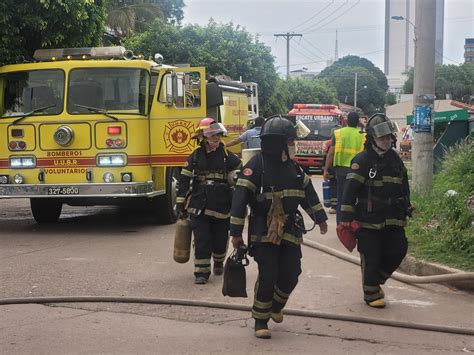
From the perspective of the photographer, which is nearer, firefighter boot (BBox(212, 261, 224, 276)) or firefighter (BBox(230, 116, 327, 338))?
firefighter (BBox(230, 116, 327, 338))

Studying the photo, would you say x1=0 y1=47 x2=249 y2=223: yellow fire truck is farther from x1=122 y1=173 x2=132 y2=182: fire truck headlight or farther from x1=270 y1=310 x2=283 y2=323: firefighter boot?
x1=270 y1=310 x2=283 y2=323: firefighter boot

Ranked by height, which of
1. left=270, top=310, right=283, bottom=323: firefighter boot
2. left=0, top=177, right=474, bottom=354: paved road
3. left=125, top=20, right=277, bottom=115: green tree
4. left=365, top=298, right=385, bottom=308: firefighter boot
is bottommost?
left=0, top=177, right=474, bottom=354: paved road

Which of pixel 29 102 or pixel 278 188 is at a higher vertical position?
pixel 29 102

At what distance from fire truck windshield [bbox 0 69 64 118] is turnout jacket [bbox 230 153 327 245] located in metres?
5.58

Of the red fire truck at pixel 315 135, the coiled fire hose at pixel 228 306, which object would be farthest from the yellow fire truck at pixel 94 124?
the red fire truck at pixel 315 135

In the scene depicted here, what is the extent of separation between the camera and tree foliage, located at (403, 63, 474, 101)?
76875 millimetres

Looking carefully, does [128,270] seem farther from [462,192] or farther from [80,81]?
[462,192]

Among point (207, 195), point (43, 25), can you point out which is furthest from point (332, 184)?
point (43, 25)

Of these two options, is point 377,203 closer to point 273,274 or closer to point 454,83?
point 273,274

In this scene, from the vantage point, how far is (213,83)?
10.7 m

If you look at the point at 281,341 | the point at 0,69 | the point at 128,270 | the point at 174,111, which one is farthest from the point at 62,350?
the point at 0,69

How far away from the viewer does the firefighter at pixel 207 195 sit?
261 inches

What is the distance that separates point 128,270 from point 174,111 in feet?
11.1

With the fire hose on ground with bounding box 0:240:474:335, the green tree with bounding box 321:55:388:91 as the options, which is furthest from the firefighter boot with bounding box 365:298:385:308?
the green tree with bounding box 321:55:388:91
